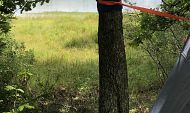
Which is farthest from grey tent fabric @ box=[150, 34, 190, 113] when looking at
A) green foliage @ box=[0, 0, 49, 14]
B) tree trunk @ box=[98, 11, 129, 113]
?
green foliage @ box=[0, 0, 49, 14]

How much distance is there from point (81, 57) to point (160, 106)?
663 centimetres

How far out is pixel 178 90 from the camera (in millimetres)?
2607

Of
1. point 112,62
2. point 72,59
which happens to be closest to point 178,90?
point 112,62

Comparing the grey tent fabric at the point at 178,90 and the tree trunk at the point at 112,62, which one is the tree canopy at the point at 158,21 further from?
the grey tent fabric at the point at 178,90

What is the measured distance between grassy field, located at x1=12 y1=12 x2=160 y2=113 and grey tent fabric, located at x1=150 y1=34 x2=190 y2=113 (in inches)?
101

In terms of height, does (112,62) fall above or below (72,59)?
above

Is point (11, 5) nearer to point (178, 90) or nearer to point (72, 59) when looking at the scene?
point (178, 90)

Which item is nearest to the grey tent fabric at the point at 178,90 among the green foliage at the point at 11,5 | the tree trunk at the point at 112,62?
the tree trunk at the point at 112,62

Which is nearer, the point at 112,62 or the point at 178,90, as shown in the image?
the point at 178,90

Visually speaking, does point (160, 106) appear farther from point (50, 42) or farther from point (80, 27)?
point (80, 27)

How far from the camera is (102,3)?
3600 millimetres

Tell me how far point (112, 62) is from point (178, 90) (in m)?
1.19

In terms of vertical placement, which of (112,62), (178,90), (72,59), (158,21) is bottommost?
(72,59)

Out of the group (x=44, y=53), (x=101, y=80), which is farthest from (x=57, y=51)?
(x=101, y=80)
